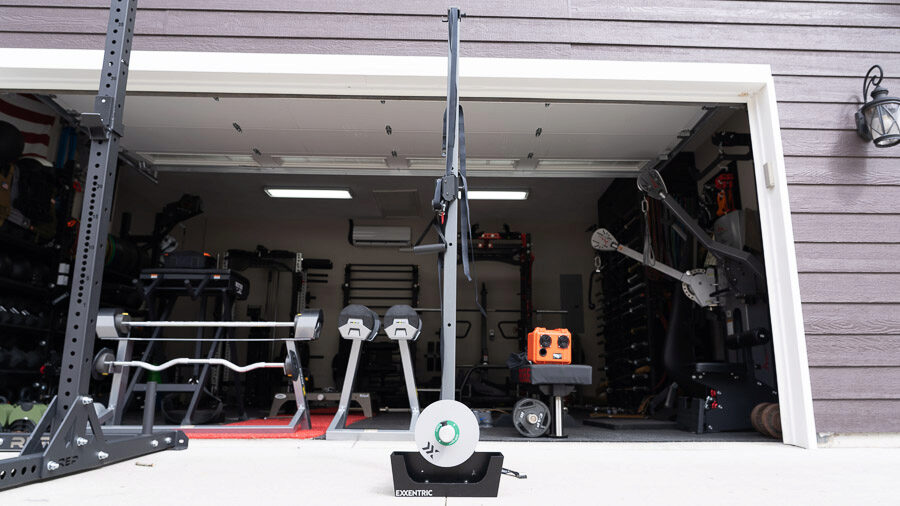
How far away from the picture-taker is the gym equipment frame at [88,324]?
5.48 ft

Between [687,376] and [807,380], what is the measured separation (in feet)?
4.55

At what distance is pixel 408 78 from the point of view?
3.25 metres

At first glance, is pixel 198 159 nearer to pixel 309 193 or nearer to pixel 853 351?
pixel 309 193

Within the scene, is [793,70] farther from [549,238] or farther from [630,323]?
[549,238]

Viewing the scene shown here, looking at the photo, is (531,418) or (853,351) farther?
(531,418)

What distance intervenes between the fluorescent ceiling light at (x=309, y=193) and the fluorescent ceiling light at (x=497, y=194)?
1.69 meters

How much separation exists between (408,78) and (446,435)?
2.33 meters

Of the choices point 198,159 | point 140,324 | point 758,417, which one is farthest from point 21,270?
point 758,417

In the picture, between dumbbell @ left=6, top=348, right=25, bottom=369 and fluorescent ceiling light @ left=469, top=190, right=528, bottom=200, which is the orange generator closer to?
dumbbell @ left=6, top=348, right=25, bottom=369

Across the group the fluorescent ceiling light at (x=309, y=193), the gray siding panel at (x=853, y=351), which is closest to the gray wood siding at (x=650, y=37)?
the gray siding panel at (x=853, y=351)

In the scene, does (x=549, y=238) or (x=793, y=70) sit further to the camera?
(x=549, y=238)

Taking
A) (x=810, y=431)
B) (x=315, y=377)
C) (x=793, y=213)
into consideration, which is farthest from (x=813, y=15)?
(x=315, y=377)

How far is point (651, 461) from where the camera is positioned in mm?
2203

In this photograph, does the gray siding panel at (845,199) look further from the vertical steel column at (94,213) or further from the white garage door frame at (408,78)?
the vertical steel column at (94,213)
